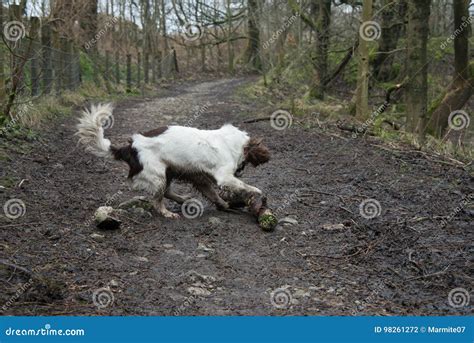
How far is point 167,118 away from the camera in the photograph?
14.3 metres

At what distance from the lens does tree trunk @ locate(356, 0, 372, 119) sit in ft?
38.9

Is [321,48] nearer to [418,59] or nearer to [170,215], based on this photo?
[418,59]

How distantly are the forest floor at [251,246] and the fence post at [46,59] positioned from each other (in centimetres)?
559

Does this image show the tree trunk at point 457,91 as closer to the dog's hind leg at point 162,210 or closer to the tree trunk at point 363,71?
the tree trunk at point 363,71

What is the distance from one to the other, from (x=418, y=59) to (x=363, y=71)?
1.53 meters

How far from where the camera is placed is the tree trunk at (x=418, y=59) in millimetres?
10773

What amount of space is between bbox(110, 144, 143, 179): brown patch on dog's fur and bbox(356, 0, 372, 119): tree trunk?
7.20 m

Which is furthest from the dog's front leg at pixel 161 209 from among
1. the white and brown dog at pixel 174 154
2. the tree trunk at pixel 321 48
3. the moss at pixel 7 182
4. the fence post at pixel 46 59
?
the tree trunk at pixel 321 48

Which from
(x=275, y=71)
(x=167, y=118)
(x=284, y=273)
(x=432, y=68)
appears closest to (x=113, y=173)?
(x=284, y=273)

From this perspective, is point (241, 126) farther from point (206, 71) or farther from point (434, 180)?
point (206, 71)

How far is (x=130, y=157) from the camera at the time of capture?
618 cm

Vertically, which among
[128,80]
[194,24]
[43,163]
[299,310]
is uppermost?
[194,24]

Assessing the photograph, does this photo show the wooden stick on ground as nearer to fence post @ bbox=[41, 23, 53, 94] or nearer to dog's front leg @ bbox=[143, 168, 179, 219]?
dog's front leg @ bbox=[143, 168, 179, 219]

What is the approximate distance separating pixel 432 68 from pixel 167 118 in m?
10.5
